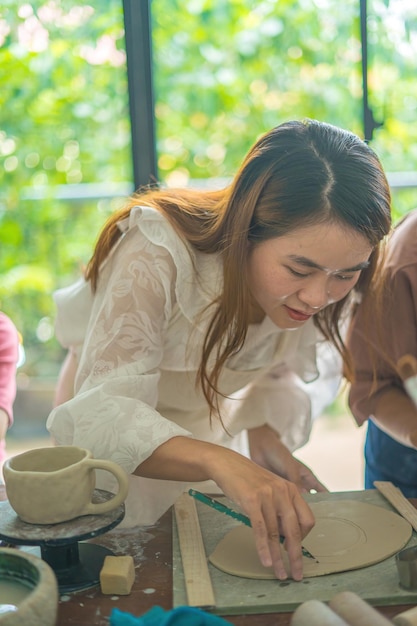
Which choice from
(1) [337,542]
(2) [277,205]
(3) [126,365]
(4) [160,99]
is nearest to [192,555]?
(1) [337,542]

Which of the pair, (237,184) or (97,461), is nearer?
(97,461)

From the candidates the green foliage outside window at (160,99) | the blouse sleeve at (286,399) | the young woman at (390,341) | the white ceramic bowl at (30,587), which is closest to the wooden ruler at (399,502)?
the young woman at (390,341)

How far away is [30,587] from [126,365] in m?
0.50

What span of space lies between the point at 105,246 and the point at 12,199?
2007mm

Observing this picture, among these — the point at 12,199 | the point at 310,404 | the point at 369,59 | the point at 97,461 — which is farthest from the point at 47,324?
the point at 97,461

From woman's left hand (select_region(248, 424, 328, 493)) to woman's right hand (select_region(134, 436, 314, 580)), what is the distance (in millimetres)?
336

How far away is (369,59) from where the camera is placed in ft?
8.82

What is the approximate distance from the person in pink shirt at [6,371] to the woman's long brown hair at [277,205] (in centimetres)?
46

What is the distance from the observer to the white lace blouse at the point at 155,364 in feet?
4.31

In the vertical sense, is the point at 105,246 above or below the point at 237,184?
below

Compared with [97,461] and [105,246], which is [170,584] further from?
[105,246]

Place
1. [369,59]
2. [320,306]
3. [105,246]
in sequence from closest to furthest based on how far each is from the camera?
[320,306] < [105,246] < [369,59]

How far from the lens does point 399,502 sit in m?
1.35

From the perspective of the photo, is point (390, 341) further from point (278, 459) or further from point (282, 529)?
point (282, 529)
